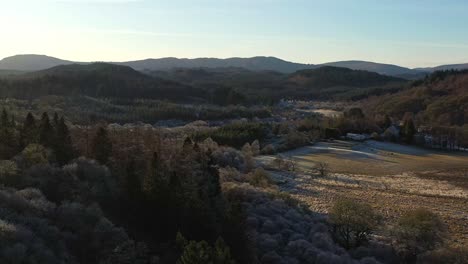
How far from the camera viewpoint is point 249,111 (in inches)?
6688

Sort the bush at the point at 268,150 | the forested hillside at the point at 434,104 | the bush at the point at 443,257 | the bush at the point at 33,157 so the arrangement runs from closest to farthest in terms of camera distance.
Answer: the bush at the point at 33,157, the bush at the point at 443,257, the bush at the point at 268,150, the forested hillside at the point at 434,104

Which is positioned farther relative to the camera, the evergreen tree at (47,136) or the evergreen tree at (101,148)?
the evergreen tree at (101,148)

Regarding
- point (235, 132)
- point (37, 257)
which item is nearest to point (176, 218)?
point (37, 257)

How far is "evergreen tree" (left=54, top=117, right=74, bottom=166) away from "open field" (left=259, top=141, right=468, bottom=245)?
23.2 metres

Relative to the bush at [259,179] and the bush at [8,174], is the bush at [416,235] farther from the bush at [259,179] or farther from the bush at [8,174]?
the bush at [8,174]

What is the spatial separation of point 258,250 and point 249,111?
14101cm

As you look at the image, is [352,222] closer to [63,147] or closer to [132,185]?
[132,185]

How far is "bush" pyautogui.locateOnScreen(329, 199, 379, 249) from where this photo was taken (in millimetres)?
34031

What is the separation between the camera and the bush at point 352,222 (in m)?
34.0

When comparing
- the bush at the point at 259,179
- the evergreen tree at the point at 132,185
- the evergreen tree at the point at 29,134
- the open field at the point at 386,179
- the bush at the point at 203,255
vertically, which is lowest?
the open field at the point at 386,179

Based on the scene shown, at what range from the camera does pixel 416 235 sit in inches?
1286

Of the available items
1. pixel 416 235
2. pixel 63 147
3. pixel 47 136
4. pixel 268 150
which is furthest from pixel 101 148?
pixel 268 150

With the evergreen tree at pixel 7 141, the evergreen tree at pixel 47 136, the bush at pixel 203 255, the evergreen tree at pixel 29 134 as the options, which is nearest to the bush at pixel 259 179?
the evergreen tree at pixel 47 136

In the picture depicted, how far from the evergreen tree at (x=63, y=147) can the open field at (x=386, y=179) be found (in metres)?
23.2
